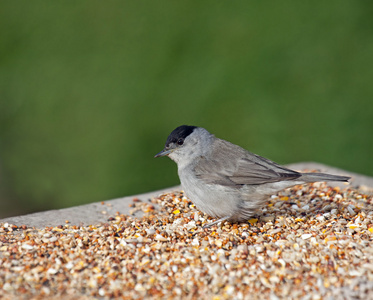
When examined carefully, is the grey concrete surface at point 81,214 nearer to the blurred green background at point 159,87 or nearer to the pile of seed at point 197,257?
the pile of seed at point 197,257

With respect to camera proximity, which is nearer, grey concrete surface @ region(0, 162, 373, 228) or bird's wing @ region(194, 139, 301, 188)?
bird's wing @ region(194, 139, 301, 188)

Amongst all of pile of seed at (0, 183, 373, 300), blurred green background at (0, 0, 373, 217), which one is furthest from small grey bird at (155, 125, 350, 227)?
blurred green background at (0, 0, 373, 217)

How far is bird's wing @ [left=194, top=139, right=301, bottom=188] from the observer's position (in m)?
4.60

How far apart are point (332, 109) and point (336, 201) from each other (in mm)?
3124

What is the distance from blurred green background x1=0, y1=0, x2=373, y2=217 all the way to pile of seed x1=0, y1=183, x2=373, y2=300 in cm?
286

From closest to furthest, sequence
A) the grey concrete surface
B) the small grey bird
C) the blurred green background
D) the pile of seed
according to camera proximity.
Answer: the pile of seed, the small grey bird, the grey concrete surface, the blurred green background

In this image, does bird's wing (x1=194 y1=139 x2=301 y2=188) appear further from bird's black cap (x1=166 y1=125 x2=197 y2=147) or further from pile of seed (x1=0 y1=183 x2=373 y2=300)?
pile of seed (x1=0 y1=183 x2=373 y2=300)

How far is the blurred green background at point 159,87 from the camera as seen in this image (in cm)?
788

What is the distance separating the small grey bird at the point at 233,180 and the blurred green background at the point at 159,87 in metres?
3.01

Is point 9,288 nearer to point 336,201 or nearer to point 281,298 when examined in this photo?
point 281,298

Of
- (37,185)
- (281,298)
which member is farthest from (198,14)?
Result: (281,298)

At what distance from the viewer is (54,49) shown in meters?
8.33

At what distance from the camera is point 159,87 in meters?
8.12

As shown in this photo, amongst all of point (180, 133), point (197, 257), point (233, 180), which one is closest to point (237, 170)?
point (233, 180)
